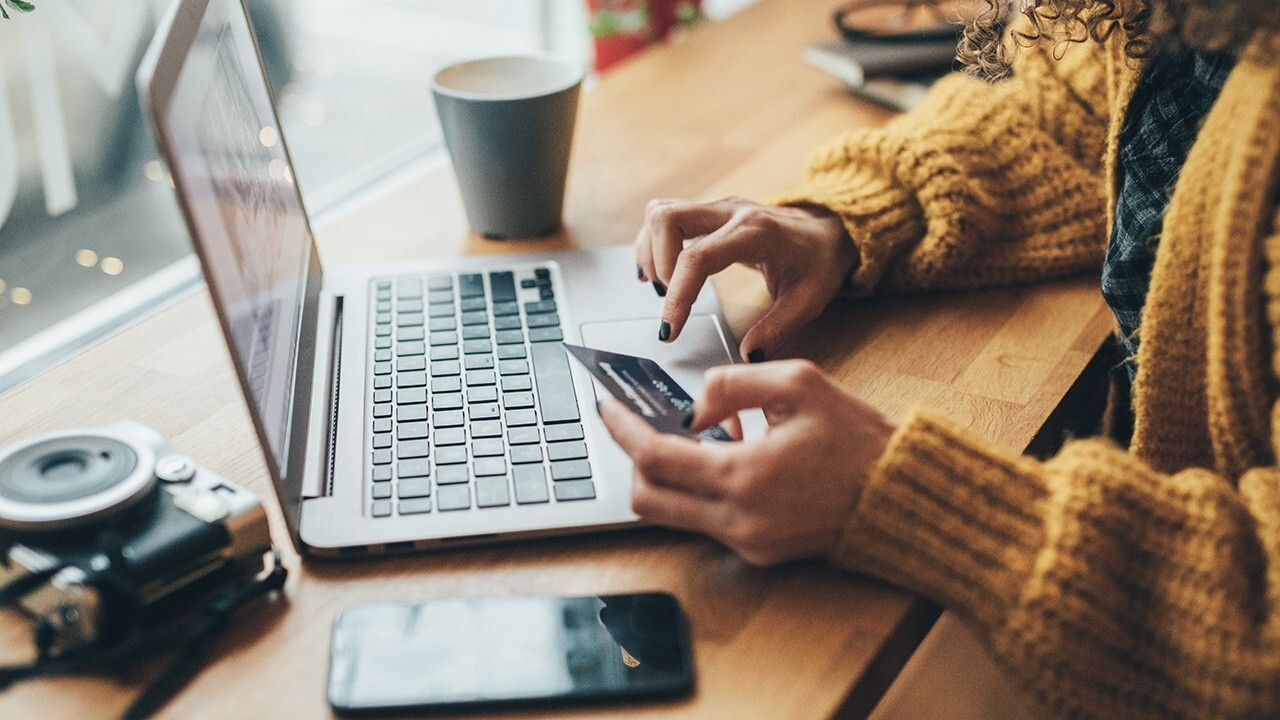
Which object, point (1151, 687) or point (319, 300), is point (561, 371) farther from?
point (1151, 687)

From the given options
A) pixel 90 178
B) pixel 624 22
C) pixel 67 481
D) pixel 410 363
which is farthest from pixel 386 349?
pixel 624 22

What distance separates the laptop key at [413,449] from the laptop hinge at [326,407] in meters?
0.04

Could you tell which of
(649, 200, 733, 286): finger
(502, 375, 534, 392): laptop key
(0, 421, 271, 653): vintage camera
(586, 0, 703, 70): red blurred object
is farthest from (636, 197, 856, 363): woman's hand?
(586, 0, 703, 70): red blurred object

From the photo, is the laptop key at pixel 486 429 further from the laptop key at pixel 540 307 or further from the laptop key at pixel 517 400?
the laptop key at pixel 540 307

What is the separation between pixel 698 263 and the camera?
733 millimetres

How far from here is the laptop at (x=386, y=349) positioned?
0.53m

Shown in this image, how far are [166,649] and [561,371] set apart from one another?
0.29 metres

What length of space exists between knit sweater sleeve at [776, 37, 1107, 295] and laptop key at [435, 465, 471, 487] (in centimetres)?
35

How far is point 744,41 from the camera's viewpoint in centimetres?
135

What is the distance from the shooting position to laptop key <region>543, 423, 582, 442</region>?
0.63 metres

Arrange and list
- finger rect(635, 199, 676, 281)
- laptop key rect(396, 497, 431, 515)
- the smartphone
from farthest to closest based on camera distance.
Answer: finger rect(635, 199, 676, 281) < laptop key rect(396, 497, 431, 515) < the smartphone

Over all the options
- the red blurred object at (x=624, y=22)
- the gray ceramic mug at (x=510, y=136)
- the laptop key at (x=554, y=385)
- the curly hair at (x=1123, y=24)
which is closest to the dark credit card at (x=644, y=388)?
the laptop key at (x=554, y=385)

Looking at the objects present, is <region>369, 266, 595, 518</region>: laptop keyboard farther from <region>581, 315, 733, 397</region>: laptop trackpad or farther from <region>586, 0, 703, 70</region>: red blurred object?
<region>586, 0, 703, 70</region>: red blurred object

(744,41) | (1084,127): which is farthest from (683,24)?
(1084,127)
